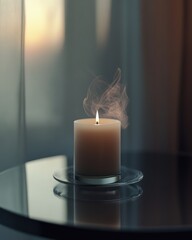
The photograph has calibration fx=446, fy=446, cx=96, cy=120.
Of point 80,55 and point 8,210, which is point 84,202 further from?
point 80,55

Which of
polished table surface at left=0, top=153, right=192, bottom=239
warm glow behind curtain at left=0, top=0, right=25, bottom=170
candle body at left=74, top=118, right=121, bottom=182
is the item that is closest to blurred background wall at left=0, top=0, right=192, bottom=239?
warm glow behind curtain at left=0, top=0, right=25, bottom=170

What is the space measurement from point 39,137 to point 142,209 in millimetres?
610

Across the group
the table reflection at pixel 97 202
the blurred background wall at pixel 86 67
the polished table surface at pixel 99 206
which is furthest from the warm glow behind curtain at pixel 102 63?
the table reflection at pixel 97 202

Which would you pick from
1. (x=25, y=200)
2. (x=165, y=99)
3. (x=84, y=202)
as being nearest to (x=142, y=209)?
(x=84, y=202)

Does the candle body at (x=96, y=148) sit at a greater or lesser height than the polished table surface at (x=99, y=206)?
greater

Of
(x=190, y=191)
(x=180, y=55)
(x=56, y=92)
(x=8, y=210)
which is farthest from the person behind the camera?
(x=180, y=55)

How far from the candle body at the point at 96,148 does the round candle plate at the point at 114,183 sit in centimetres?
2

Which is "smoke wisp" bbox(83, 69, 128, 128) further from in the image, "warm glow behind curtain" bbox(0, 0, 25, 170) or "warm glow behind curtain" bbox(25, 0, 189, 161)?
"warm glow behind curtain" bbox(0, 0, 25, 170)

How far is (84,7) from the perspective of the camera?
4.27 ft

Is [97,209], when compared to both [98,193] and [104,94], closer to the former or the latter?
[98,193]

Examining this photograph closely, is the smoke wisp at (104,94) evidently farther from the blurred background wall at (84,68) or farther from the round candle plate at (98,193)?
the round candle plate at (98,193)

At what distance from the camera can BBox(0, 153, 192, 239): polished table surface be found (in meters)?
0.62

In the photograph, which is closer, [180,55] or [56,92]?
[56,92]

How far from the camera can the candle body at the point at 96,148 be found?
826mm
